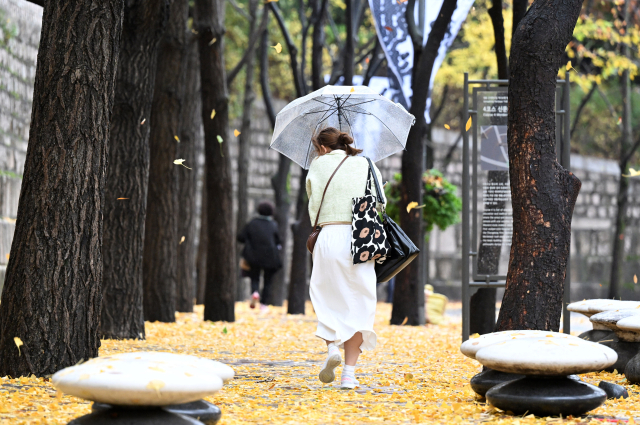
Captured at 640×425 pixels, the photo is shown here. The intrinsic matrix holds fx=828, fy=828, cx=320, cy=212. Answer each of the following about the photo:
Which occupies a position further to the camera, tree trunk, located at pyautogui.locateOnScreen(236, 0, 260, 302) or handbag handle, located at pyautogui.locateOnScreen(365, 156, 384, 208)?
tree trunk, located at pyautogui.locateOnScreen(236, 0, 260, 302)

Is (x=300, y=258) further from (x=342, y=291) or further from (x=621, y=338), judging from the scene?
(x=342, y=291)

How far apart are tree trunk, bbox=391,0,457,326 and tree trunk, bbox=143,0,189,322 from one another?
3.10m

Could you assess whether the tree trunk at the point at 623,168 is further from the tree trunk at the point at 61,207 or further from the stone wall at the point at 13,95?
the tree trunk at the point at 61,207

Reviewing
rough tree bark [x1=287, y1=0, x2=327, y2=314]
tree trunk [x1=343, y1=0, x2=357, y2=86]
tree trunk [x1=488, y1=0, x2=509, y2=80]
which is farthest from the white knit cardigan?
rough tree bark [x1=287, y1=0, x2=327, y2=314]

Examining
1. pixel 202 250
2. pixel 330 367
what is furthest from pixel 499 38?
pixel 202 250

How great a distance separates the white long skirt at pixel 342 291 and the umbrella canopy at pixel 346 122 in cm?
108

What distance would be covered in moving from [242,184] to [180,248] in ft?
11.5

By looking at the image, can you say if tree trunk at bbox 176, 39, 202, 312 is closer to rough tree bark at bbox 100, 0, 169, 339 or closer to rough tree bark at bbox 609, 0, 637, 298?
rough tree bark at bbox 100, 0, 169, 339

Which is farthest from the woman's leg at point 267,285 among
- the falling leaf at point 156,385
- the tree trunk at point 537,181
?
the falling leaf at point 156,385

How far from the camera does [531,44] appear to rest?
222 inches

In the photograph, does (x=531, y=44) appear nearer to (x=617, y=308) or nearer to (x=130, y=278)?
(x=617, y=308)

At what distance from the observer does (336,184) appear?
18.6 ft

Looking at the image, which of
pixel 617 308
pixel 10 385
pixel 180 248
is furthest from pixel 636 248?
pixel 10 385

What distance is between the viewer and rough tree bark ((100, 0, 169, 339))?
796 centimetres
